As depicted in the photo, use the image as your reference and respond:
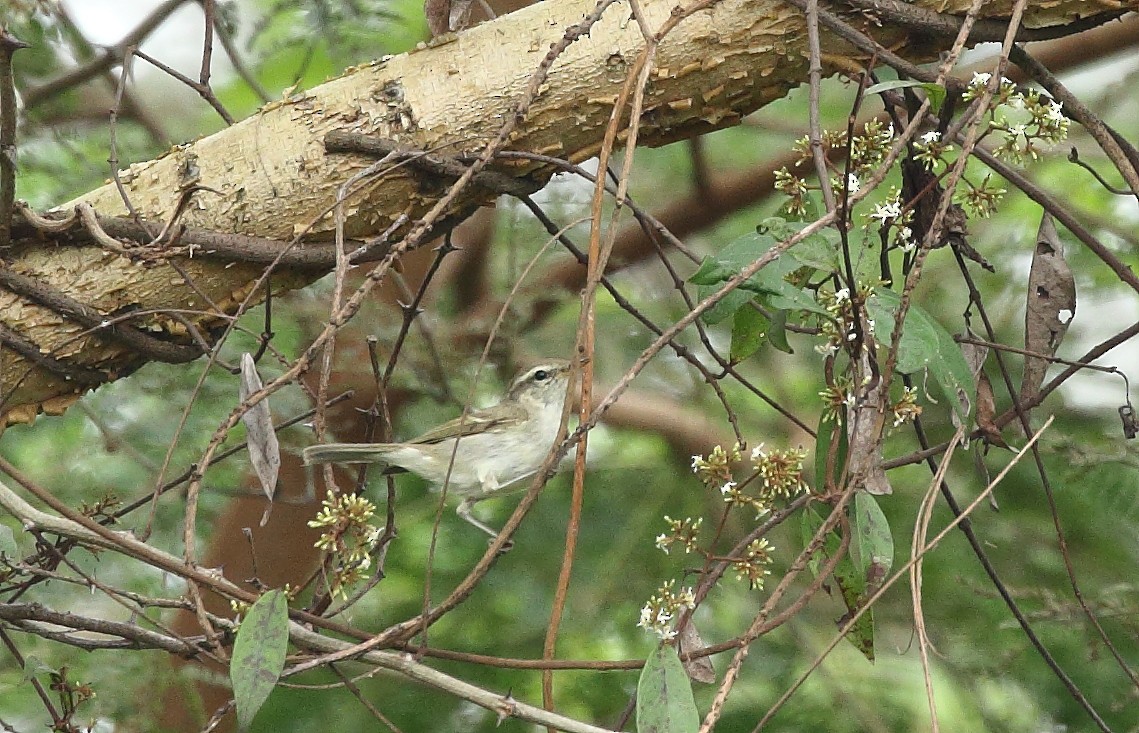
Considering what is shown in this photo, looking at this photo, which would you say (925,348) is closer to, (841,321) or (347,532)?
(841,321)

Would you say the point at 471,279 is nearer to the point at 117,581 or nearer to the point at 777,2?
the point at 117,581

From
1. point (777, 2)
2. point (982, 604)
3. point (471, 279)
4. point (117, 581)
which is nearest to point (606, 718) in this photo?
point (982, 604)

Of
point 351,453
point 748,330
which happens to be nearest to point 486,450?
point 351,453

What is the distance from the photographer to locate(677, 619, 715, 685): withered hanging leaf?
1.79 metres

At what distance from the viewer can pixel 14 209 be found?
2.25 metres

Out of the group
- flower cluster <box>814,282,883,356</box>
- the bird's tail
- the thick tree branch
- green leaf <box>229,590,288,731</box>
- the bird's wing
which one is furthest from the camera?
the bird's wing

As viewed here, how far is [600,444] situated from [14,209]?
350 cm

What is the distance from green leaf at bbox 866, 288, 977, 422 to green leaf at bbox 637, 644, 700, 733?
56cm

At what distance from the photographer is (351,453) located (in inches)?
109

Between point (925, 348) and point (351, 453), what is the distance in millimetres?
1434

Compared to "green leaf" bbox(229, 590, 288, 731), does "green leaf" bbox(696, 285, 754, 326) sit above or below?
above

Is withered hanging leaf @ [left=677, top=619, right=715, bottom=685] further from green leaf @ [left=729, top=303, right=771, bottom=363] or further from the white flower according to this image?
the white flower

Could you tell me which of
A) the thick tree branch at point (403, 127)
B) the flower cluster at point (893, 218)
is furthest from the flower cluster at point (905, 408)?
the thick tree branch at point (403, 127)

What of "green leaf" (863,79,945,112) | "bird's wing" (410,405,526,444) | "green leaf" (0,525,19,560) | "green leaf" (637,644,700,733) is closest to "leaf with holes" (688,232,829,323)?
"green leaf" (863,79,945,112)
